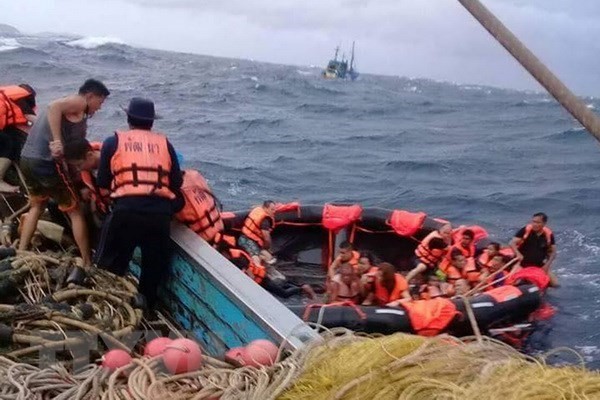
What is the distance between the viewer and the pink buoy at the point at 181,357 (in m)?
3.21

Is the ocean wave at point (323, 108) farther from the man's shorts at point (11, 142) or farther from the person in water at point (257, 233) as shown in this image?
the man's shorts at point (11, 142)

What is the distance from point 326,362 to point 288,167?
18321 mm

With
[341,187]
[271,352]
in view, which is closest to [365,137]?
[341,187]

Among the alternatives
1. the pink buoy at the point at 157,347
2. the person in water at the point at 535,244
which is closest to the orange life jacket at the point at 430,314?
the person in water at the point at 535,244

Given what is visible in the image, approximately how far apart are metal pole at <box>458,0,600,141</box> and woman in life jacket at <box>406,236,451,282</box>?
806 cm

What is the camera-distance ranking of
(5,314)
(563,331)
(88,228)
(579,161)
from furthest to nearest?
(579,161) < (563,331) < (88,228) < (5,314)

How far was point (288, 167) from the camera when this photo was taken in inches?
835

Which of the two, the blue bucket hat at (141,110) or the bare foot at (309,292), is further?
the bare foot at (309,292)

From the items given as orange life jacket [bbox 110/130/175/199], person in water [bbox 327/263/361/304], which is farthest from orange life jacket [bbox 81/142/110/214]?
person in water [bbox 327/263/361/304]

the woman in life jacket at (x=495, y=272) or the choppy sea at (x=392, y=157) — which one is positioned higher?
the woman in life jacket at (x=495, y=272)

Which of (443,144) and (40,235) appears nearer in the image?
(40,235)

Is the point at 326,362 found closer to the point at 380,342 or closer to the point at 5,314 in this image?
the point at 380,342

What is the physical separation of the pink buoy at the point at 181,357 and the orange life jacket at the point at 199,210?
1831 millimetres

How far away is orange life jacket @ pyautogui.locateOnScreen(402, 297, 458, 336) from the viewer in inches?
281
